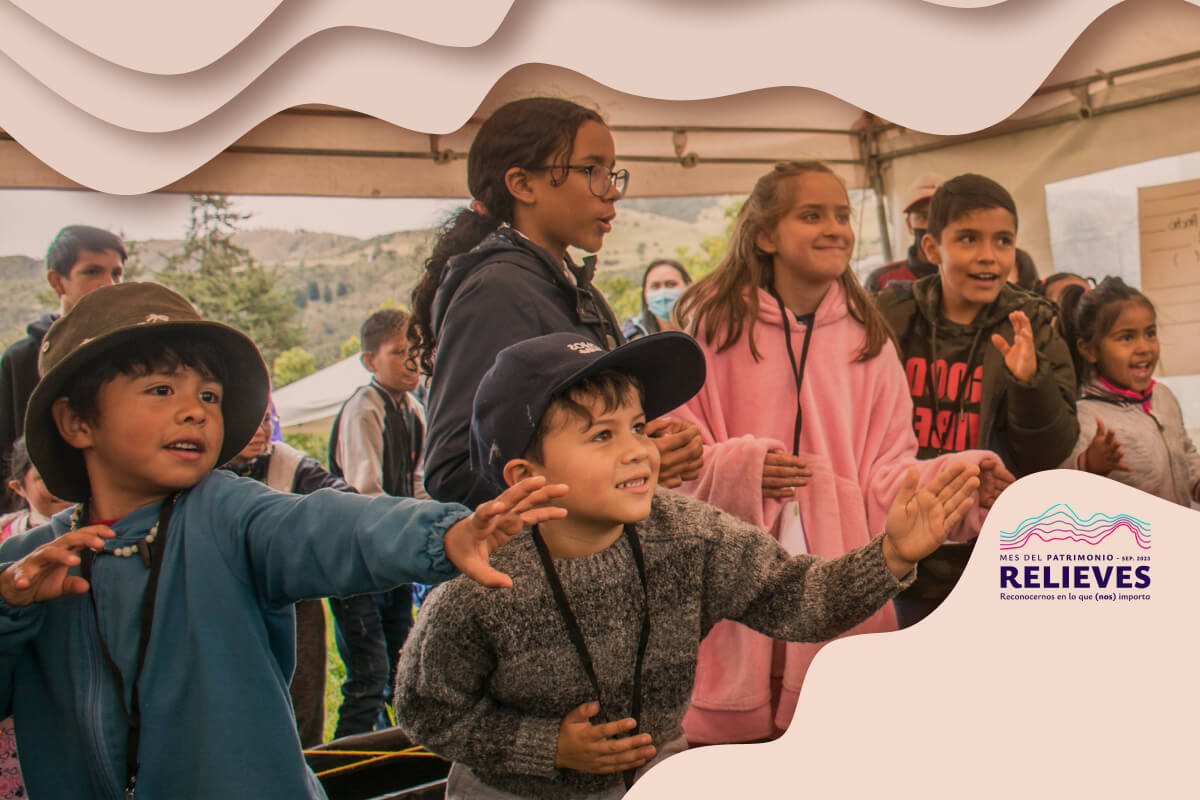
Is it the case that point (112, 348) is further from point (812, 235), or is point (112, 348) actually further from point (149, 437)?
point (812, 235)

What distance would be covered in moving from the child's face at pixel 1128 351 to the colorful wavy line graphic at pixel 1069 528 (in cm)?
26

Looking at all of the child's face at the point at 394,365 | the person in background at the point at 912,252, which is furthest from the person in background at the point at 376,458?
the person in background at the point at 912,252

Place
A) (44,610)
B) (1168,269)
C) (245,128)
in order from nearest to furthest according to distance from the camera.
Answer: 1. (44,610)
2. (245,128)
3. (1168,269)

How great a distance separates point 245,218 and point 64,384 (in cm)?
48

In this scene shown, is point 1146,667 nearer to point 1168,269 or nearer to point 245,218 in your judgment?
point 1168,269

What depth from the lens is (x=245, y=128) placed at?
1.62m

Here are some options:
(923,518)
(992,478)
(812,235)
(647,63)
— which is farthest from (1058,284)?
(647,63)

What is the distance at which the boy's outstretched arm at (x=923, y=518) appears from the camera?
1.37 meters

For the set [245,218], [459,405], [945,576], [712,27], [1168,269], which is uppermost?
[712,27]

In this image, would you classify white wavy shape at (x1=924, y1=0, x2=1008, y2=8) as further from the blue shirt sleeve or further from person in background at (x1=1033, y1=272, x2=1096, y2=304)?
the blue shirt sleeve

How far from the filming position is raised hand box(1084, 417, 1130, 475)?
73.9 inches

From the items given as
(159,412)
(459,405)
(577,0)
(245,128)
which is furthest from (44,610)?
(577,0)

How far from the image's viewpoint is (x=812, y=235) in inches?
67.1

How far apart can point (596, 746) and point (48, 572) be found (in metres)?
0.71
